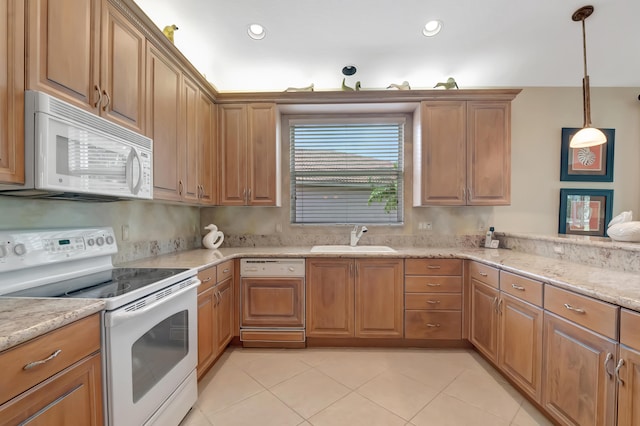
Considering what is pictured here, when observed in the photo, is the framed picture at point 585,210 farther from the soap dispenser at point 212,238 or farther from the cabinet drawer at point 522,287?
the soap dispenser at point 212,238

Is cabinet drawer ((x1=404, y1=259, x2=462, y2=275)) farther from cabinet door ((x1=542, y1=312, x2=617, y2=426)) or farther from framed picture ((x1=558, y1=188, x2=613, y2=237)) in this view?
framed picture ((x1=558, y1=188, x2=613, y2=237))

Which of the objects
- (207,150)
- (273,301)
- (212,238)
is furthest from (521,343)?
(207,150)

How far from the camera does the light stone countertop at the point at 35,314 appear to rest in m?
0.73

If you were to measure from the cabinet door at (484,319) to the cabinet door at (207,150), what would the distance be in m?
2.62

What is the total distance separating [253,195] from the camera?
276 centimetres

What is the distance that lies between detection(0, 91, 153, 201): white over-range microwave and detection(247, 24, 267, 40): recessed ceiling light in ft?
5.05

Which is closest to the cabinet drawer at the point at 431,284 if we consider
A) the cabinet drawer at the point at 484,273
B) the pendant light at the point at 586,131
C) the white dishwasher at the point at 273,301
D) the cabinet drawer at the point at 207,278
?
the cabinet drawer at the point at 484,273

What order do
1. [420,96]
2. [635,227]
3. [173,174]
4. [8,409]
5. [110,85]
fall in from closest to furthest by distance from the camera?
1. [8,409]
2. [110,85]
3. [635,227]
4. [173,174]
5. [420,96]

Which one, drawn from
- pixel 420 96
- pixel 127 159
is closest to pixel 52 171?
pixel 127 159

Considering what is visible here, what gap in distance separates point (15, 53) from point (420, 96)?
2.82 m

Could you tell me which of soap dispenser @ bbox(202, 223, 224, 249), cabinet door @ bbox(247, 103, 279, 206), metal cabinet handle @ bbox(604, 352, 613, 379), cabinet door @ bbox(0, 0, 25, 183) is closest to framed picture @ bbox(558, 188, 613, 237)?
metal cabinet handle @ bbox(604, 352, 613, 379)

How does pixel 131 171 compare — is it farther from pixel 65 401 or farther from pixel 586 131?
pixel 586 131

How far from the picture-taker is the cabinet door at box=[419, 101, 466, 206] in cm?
266

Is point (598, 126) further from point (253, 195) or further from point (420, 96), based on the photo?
point (253, 195)
